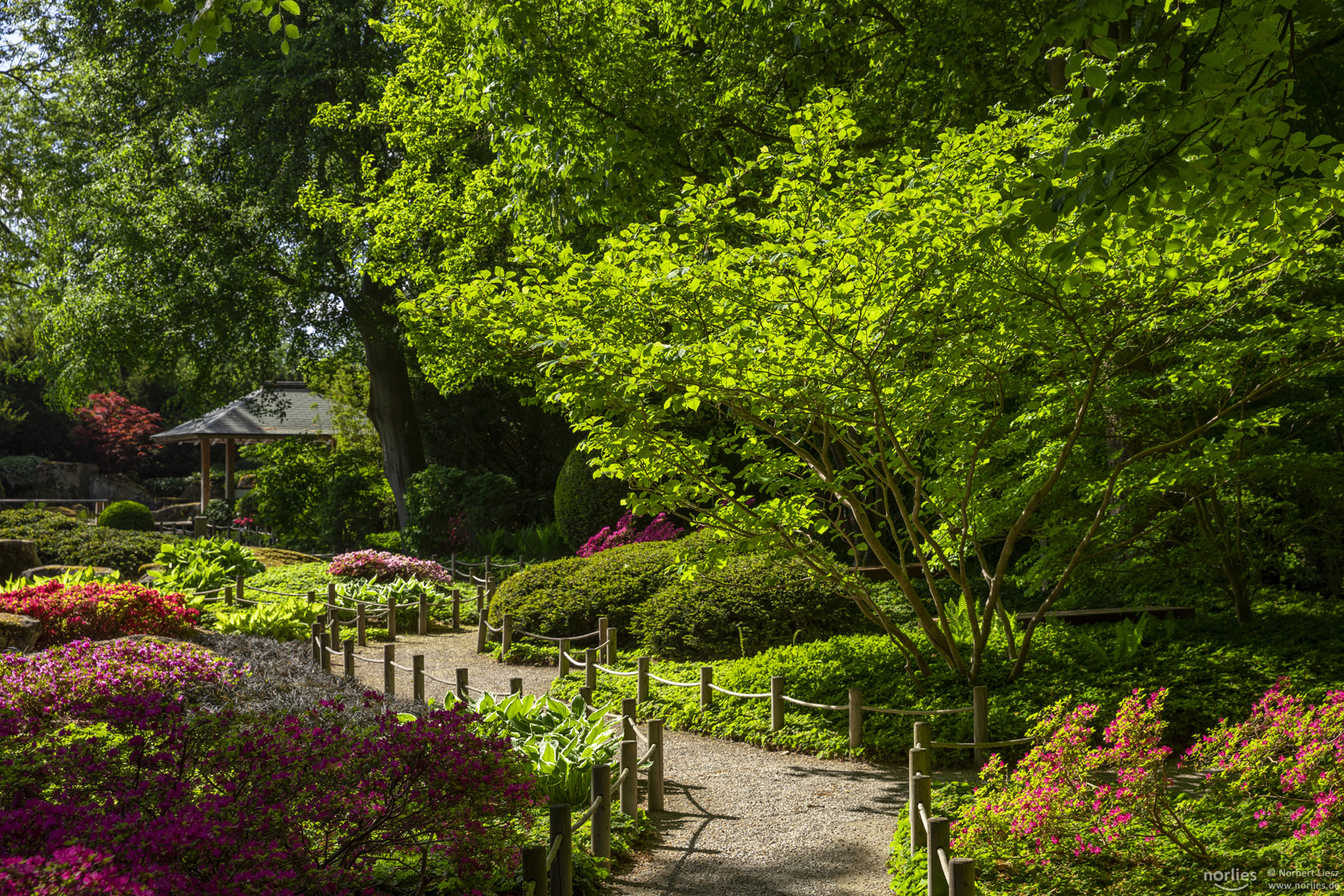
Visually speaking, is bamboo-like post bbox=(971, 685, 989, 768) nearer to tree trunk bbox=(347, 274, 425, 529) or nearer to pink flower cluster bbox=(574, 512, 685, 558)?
pink flower cluster bbox=(574, 512, 685, 558)

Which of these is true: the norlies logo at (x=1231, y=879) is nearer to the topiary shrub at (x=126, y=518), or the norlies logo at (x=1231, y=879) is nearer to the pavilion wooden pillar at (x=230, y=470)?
the topiary shrub at (x=126, y=518)

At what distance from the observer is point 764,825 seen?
18.2 ft

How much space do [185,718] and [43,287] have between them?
19941 mm

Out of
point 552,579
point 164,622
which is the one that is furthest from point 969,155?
point 164,622

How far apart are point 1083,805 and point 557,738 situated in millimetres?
3188

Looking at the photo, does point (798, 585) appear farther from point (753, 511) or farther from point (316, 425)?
point (316, 425)

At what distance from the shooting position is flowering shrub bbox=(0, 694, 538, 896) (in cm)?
315

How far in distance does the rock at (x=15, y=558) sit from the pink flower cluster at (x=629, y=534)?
8432 millimetres

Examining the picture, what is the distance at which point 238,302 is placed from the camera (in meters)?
18.2

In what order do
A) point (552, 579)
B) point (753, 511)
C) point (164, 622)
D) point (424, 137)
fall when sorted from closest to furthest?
point (753, 511)
point (164, 622)
point (552, 579)
point (424, 137)

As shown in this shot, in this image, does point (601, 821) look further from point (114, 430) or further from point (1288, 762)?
point (114, 430)

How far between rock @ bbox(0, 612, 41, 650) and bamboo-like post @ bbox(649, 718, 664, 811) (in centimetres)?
605

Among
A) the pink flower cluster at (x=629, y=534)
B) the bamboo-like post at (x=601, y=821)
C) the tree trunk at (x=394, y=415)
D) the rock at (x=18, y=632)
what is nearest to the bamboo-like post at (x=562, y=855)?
the bamboo-like post at (x=601, y=821)

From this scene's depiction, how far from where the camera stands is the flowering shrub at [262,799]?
3150 mm
